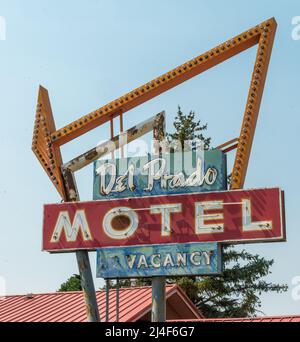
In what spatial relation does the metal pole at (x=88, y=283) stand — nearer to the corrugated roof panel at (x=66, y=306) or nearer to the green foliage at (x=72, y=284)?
the corrugated roof panel at (x=66, y=306)

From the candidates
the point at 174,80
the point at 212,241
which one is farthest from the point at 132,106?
the point at 212,241

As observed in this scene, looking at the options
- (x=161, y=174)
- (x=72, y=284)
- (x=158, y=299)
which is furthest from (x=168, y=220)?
(x=72, y=284)

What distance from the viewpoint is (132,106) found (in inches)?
617

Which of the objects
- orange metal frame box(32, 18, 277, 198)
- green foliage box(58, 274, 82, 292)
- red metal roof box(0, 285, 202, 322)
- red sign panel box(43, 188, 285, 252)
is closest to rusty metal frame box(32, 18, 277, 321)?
orange metal frame box(32, 18, 277, 198)

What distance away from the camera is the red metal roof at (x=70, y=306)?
21250 mm

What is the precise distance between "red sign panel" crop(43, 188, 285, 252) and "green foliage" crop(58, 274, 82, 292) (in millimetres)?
32356

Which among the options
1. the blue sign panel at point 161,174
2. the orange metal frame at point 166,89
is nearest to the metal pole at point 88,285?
the blue sign panel at point 161,174

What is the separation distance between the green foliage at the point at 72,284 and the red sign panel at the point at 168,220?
3236 centimetres

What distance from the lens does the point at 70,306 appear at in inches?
892

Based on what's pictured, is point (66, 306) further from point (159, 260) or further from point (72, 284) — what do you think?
point (72, 284)

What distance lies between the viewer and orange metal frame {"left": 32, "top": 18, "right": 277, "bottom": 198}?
14594 millimetres
